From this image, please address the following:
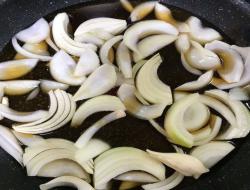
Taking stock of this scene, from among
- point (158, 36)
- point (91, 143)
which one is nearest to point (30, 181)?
point (91, 143)

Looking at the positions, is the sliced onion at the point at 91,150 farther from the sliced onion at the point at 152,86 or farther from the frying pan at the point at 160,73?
the sliced onion at the point at 152,86

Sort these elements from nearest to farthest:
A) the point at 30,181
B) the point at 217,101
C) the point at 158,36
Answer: the point at 30,181 < the point at 217,101 < the point at 158,36

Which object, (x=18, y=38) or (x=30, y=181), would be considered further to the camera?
(x=18, y=38)

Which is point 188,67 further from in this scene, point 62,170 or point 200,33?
point 62,170

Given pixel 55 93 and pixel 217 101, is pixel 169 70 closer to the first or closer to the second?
pixel 217 101

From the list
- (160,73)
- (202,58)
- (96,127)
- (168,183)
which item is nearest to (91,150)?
(96,127)

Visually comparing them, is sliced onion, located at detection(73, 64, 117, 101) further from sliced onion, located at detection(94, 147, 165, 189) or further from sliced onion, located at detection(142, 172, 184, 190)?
sliced onion, located at detection(142, 172, 184, 190)

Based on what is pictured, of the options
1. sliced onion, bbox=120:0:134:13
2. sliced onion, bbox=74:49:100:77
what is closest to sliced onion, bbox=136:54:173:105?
sliced onion, bbox=74:49:100:77
